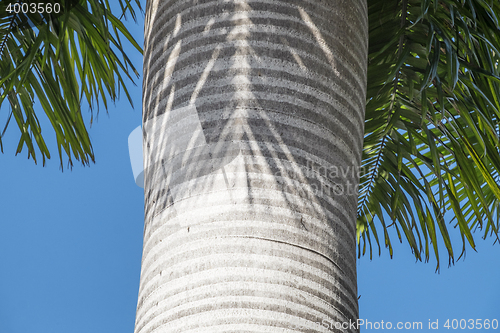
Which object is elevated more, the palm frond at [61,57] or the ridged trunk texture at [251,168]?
the palm frond at [61,57]

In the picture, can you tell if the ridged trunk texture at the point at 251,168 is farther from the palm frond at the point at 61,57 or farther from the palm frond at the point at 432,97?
the palm frond at the point at 61,57

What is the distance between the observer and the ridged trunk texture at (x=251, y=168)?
102 centimetres

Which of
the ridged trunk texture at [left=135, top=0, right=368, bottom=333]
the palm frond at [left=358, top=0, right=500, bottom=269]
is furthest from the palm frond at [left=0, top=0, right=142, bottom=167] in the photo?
the palm frond at [left=358, top=0, right=500, bottom=269]

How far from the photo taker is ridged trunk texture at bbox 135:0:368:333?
3.34ft

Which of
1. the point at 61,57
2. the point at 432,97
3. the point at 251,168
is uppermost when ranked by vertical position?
the point at 432,97

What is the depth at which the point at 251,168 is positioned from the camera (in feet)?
3.55

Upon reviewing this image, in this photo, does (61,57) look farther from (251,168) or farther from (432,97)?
(432,97)

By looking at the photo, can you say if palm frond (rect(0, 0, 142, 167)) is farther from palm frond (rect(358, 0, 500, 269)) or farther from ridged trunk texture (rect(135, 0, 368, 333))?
palm frond (rect(358, 0, 500, 269))

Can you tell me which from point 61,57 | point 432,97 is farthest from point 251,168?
point 432,97

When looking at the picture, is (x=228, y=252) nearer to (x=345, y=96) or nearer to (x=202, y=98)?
(x=202, y=98)

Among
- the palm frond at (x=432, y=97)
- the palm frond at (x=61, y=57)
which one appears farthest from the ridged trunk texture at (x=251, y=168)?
the palm frond at (x=61, y=57)

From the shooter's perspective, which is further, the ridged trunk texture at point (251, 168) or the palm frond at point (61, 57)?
the palm frond at point (61, 57)

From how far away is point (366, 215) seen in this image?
114 inches

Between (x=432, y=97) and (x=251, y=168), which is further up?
(x=432, y=97)
